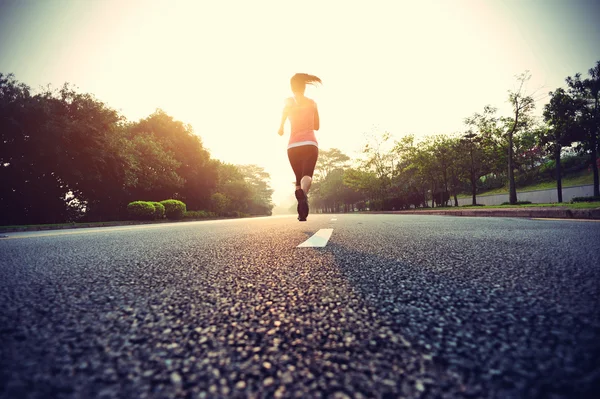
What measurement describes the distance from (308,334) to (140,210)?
2110 centimetres

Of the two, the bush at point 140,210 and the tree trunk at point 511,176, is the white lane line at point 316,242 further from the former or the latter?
the tree trunk at point 511,176

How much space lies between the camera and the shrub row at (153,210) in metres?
19.2

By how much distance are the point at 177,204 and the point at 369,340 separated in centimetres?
2433

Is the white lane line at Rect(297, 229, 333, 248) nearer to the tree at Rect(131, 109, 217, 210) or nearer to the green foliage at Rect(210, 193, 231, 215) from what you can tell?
the tree at Rect(131, 109, 217, 210)

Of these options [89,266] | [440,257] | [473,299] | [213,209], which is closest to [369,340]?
[473,299]

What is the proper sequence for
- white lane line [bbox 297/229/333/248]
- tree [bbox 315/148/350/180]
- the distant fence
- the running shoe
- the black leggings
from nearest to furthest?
1. white lane line [bbox 297/229/333/248]
2. the running shoe
3. the black leggings
4. the distant fence
5. tree [bbox 315/148/350/180]

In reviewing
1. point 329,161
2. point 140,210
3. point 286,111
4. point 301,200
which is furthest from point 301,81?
point 329,161

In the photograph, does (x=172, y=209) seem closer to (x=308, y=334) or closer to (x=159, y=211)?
(x=159, y=211)

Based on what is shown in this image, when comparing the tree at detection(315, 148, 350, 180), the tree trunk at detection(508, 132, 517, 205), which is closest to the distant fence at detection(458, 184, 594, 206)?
the tree trunk at detection(508, 132, 517, 205)

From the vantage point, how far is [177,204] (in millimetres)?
23141

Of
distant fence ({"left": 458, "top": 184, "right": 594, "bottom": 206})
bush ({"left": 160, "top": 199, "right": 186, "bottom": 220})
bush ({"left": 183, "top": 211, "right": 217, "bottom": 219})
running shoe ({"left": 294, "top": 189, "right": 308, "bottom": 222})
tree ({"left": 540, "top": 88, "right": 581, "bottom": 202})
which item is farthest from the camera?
distant fence ({"left": 458, "top": 184, "right": 594, "bottom": 206})

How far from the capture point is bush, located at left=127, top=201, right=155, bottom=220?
19078 millimetres

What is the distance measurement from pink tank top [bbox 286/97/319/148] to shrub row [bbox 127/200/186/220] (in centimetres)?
1680

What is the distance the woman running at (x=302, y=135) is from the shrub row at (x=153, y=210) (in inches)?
658
